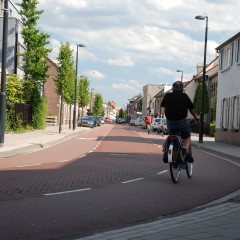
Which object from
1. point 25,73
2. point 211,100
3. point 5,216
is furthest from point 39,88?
point 5,216

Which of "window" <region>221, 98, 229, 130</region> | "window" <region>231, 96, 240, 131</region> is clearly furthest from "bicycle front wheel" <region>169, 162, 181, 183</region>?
"window" <region>221, 98, 229, 130</region>

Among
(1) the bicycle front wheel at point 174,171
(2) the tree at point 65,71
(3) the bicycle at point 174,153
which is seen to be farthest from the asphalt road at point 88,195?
(2) the tree at point 65,71

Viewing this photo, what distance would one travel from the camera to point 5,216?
646 centimetres

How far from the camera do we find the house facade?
2981cm

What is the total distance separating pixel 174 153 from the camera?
10078 millimetres

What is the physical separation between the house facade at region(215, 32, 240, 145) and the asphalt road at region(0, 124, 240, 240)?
1676 cm

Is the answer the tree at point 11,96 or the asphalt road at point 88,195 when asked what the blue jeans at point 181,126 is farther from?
the tree at point 11,96

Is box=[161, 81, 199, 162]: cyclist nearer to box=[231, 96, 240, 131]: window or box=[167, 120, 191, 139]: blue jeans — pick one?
box=[167, 120, 191, 139]: blue jeans

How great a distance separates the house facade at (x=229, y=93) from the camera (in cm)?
2981

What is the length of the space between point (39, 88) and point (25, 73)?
175 cm

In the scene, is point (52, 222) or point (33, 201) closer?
point (52, 222)

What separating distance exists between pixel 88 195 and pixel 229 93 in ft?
81.7

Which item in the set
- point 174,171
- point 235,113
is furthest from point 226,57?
point 174,171

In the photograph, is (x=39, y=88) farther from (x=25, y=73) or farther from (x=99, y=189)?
(x=99, y=189)
